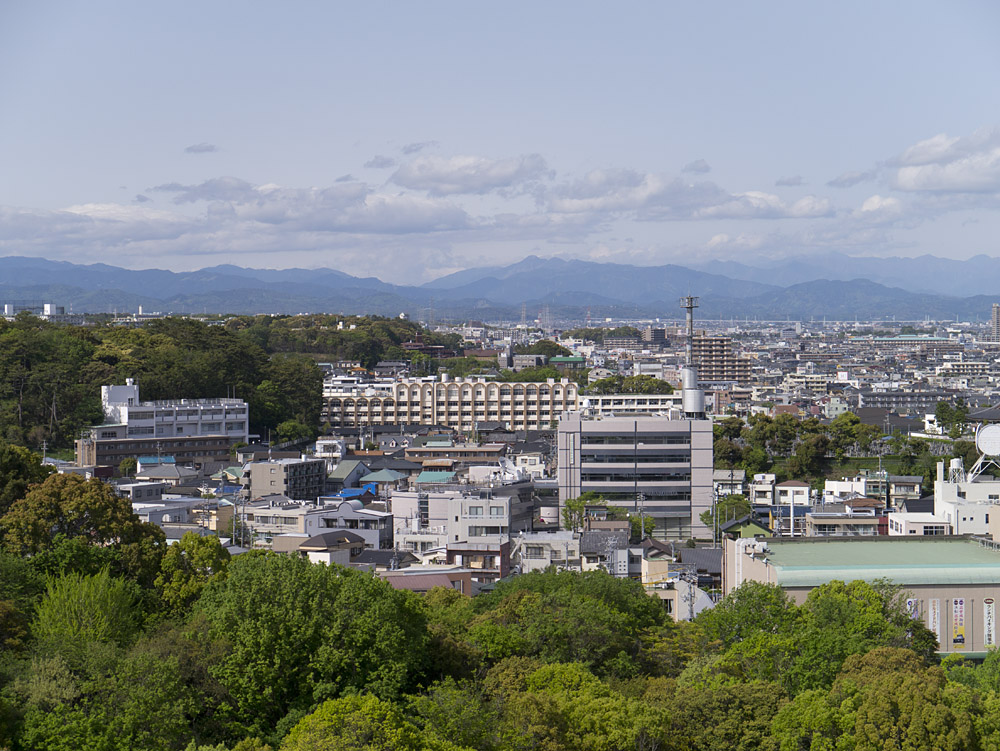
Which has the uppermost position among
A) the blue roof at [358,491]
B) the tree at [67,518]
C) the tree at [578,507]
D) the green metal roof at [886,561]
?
the tree at [67,518]

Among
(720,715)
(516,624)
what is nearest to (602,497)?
(516,624)

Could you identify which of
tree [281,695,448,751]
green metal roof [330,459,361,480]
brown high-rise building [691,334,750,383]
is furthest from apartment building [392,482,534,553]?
brown high-rise building [691,334,750,383]

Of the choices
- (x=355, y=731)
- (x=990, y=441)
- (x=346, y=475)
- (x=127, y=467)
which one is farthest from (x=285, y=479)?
(x=355, y=731)

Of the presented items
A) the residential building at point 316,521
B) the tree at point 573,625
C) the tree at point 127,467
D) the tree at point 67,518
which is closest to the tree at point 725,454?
the residential building at point 316,521

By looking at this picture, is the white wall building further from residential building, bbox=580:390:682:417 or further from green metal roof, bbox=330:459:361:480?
residential building, bbox=580:390:682:417

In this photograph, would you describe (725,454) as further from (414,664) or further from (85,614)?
(85,614)

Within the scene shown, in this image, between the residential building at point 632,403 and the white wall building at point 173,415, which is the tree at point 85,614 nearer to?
the white wall building at point 173,415

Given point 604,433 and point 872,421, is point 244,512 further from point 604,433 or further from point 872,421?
point 872,421

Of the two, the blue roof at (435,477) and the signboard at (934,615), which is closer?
the signboard at (934,615)
